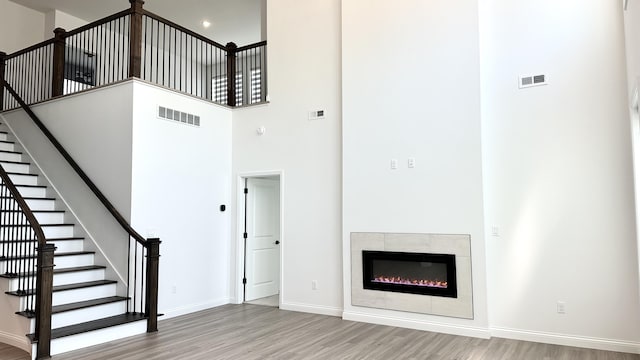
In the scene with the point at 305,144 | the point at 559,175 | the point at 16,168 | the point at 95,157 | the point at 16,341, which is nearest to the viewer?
the point at 16,341

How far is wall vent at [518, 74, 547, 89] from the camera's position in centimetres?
501

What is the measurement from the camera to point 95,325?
15.8ft

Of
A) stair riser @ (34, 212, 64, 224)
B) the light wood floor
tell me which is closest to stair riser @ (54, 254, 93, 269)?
stair riser @ (34, 212, 64, 224)

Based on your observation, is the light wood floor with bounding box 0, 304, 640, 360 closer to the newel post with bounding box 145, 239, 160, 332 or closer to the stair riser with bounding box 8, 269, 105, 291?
the newel post with bounding box 145, 239, 160, 332

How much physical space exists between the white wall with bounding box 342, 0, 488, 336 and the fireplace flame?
14.7 inches

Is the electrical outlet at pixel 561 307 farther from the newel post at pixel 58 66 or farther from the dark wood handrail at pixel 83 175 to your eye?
the newel post at pixel 58 66

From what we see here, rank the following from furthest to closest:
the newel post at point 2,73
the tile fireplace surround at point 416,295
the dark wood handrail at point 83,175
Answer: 1. the newel post at point 2,73
2. the dark wood handrail at point 83,175
3. the tile fireplace surround at point 416,295

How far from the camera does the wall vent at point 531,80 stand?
16.4 feet

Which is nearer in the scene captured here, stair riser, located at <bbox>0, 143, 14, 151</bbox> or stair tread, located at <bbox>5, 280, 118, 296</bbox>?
stair tread, located at <bbox>5, 280, 118, 296</bbox>

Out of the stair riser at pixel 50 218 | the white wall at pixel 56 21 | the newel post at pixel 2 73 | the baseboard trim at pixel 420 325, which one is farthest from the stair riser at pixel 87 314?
the white wall at pixel 56 21

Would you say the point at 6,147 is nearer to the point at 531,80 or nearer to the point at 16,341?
the point at 16,341

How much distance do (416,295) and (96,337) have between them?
3.64 m

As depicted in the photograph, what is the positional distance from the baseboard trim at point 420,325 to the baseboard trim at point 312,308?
200 mm

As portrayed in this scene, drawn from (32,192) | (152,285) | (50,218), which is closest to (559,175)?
(152,285)
